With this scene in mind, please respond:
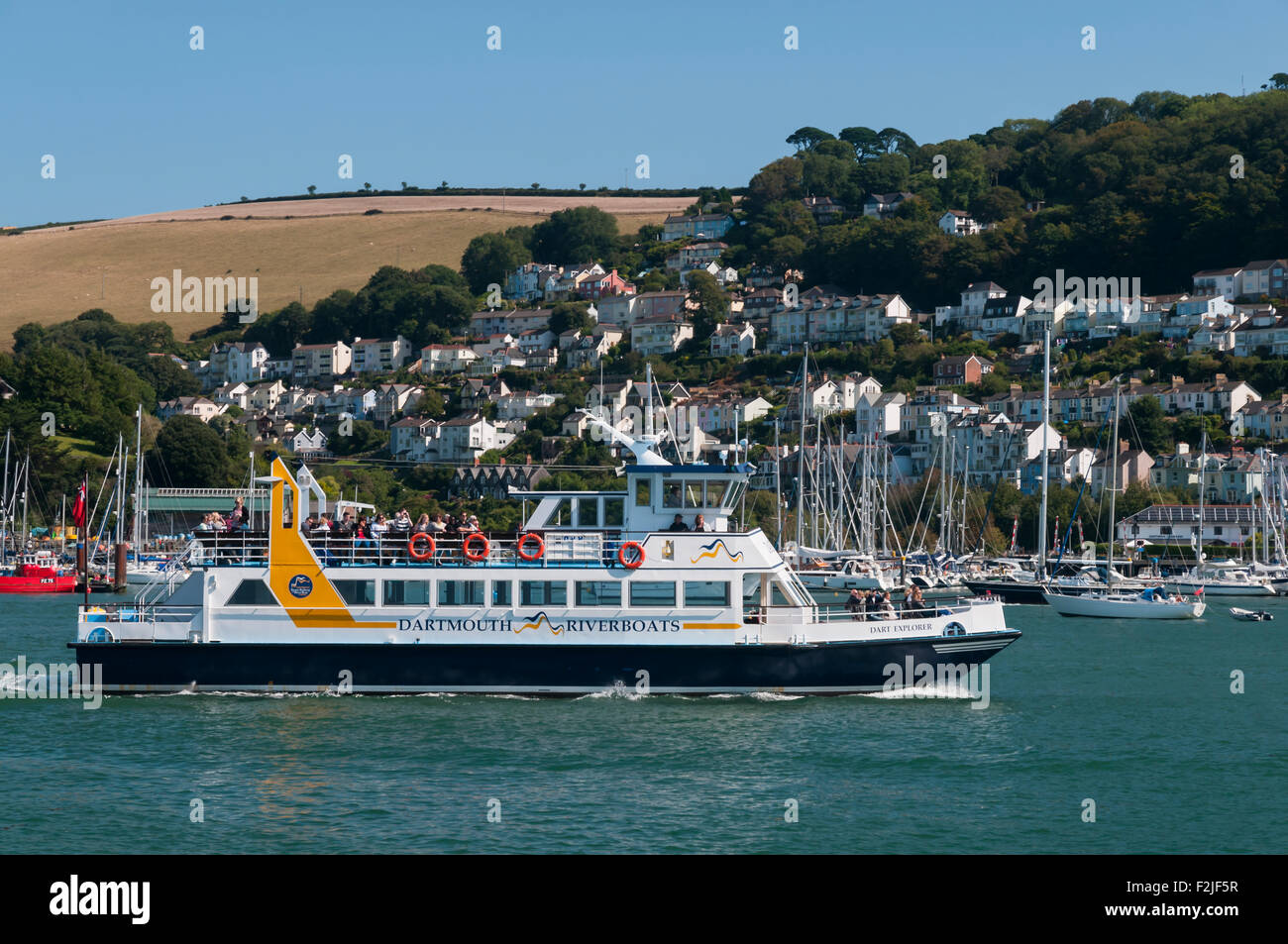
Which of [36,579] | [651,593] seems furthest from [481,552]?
[36,579]

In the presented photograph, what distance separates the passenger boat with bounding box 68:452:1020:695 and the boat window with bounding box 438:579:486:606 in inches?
1.1

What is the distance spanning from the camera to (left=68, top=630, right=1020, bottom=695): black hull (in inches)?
1187

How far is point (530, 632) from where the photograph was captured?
99.7 ft

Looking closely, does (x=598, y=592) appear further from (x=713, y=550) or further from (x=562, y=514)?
(x=713, y=550)

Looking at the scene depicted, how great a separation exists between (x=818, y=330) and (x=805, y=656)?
13964cm

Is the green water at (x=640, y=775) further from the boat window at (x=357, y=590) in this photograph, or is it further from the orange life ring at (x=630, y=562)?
the orange life ring at (x=630, y=562)

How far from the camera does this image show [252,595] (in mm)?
30375

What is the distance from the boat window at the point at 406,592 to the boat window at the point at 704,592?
5.27 m

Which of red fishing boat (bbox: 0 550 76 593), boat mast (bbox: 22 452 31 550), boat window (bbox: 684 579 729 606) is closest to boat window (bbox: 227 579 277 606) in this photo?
boat window (bbox: 684 579 729 606)

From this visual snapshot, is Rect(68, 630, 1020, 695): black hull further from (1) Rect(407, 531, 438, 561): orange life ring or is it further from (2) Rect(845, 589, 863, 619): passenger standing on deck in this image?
(1) Rect(407, 531, 438, 561): orange life ring

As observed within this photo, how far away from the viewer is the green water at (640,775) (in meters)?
21.2

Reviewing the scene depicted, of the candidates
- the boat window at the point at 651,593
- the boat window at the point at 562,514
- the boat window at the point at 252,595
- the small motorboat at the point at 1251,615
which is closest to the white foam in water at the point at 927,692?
the boat window at the point at 651,593

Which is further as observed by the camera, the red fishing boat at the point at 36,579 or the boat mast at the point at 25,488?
the boat mast at the point at 25,488

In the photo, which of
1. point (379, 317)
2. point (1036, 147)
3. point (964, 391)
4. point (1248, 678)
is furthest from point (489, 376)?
point (1248, 678)
